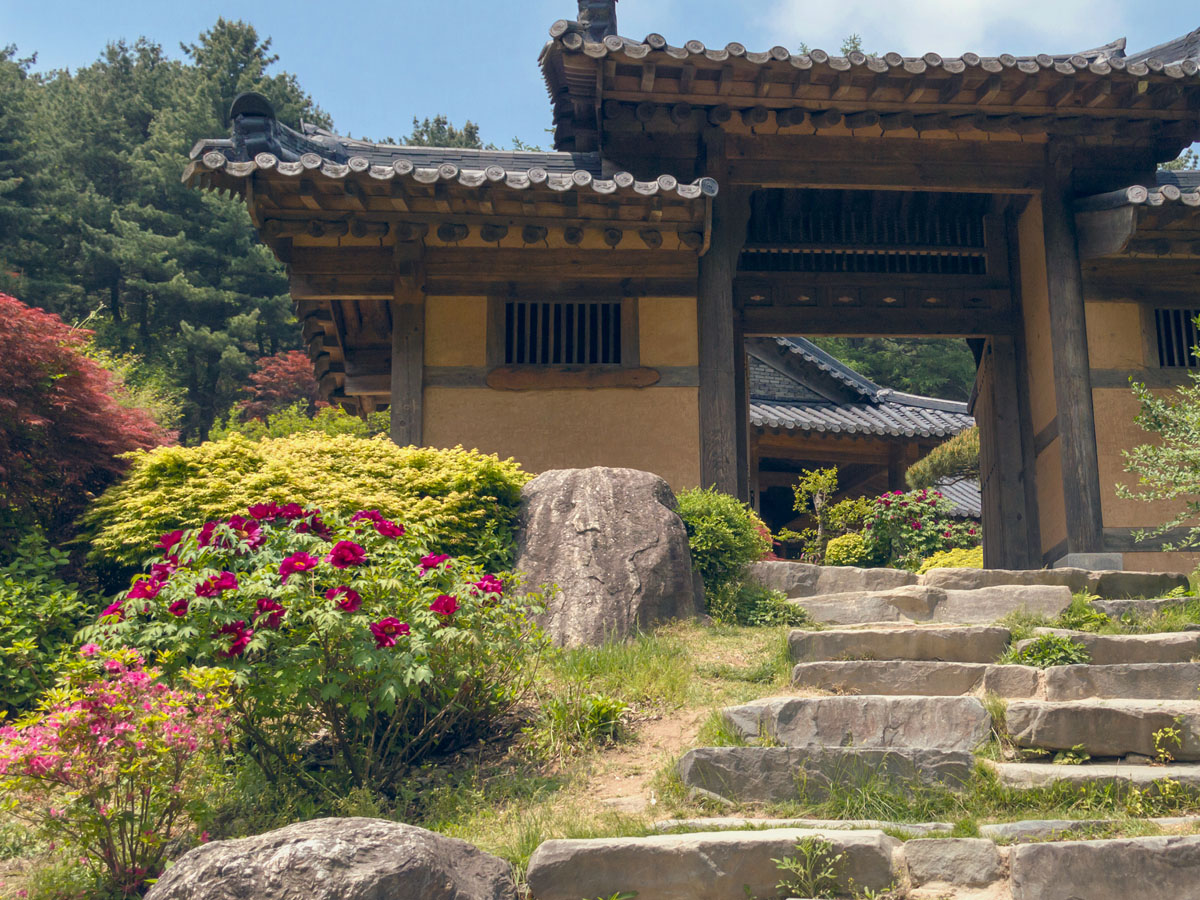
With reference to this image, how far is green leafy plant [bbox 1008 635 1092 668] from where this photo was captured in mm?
5887

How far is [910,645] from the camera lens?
615 cm

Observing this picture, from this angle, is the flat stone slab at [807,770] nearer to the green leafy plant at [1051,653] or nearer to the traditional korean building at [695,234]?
the green leafy plant at [1051,653]

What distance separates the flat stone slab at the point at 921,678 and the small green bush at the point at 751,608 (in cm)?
151

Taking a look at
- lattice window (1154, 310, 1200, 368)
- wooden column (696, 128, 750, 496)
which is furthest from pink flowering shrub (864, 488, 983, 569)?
Answer: wooden column (696, 128, 750, 496)

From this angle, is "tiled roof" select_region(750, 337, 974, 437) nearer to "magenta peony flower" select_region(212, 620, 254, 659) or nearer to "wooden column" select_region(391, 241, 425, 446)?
"wooden column" select_region(391, 241, 425, 446)

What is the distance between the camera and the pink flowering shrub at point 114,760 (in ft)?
14.1

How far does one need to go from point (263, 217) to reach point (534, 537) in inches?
144

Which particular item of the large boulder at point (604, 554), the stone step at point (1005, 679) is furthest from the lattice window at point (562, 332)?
the stone step at point (1005, 679)

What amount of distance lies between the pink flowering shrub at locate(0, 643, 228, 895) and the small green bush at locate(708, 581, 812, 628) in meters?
3.69

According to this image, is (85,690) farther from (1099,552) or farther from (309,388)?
(309,388)

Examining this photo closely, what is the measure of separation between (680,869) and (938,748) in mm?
1476

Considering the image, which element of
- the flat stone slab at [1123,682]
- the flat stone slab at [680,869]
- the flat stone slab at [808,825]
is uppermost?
the flat stone slab at [1123,682]

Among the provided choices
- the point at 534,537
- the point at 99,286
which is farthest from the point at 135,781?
the point at 99,286

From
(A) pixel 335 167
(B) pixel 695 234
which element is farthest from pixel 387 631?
(B) pixel 695 234
